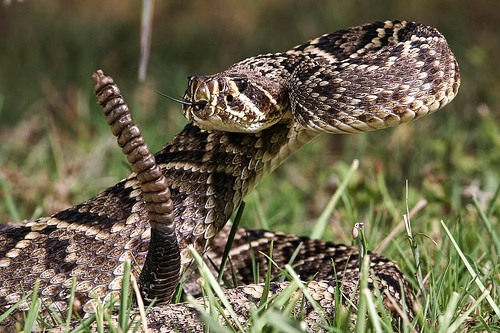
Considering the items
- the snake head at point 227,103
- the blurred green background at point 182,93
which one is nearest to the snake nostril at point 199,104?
the snake head at point 227,103

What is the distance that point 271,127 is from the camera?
12.0 feet

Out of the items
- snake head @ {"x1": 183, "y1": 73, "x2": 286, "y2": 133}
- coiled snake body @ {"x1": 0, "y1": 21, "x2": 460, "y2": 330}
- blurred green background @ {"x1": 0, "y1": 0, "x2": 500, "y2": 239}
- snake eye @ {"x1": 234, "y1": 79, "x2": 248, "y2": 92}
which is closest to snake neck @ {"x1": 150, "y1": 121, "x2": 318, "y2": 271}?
coiled snake body @ {"x1": 0, "y1": 21, "x2": 460, "y2": 330}

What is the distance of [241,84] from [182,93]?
385cm

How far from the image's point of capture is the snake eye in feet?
10.9

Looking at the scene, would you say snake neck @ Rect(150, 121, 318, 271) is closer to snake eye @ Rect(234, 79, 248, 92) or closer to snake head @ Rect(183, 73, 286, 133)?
snake head @ Rect(183, 73, 286, 133)

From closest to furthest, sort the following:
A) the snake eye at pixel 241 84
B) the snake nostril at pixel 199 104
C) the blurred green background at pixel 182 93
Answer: the snake nostril at pixel 199 104
the snake eye at pixel 241 84
the blurred green background at pixel 182 93

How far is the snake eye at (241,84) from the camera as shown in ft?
10.9

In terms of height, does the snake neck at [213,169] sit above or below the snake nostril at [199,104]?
below

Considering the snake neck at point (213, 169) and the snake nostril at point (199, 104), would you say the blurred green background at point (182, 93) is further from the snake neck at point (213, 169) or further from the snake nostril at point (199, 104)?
the snake nostril at point (199, 104)

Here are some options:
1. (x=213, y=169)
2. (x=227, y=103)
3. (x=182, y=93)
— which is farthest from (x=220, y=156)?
(x=182, y=93)

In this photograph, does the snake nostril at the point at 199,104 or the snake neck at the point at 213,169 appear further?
the snake neck at the point at 213,169

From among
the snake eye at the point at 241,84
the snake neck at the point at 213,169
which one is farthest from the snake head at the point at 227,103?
the snake neck at the point at 213,169

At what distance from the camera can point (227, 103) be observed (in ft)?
10.7

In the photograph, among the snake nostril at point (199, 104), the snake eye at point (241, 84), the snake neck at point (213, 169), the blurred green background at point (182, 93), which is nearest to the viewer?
the snake nostril at point (199, 104)
